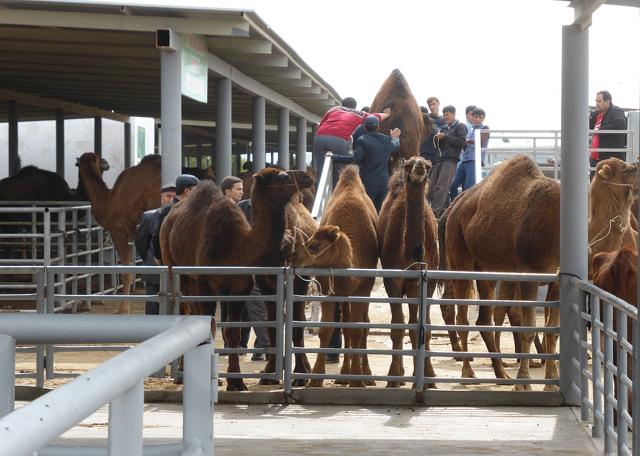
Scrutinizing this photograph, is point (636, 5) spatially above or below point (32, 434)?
above

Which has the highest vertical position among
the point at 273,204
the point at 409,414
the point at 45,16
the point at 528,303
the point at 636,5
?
the point at 45,16

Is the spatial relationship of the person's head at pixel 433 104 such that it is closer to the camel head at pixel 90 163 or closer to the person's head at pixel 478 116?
the person's head at pixel 478 116

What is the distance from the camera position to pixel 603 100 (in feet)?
59.8

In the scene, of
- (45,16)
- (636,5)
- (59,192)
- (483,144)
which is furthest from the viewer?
(59,192)

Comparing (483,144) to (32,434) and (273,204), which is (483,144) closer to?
(273,204)

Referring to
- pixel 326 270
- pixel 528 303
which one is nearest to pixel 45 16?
pixel 326 270

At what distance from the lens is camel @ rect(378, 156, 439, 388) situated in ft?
34.3

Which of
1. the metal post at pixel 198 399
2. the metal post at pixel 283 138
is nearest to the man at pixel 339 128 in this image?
the metal post at pixel 283 138

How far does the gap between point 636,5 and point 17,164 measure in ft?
67.4

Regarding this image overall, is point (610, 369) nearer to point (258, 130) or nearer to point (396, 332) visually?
point (396, 332)

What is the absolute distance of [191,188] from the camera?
39.9ft

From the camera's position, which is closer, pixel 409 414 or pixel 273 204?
pixel 409 414

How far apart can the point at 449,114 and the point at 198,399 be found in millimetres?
14649

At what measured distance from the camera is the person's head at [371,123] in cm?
1388
